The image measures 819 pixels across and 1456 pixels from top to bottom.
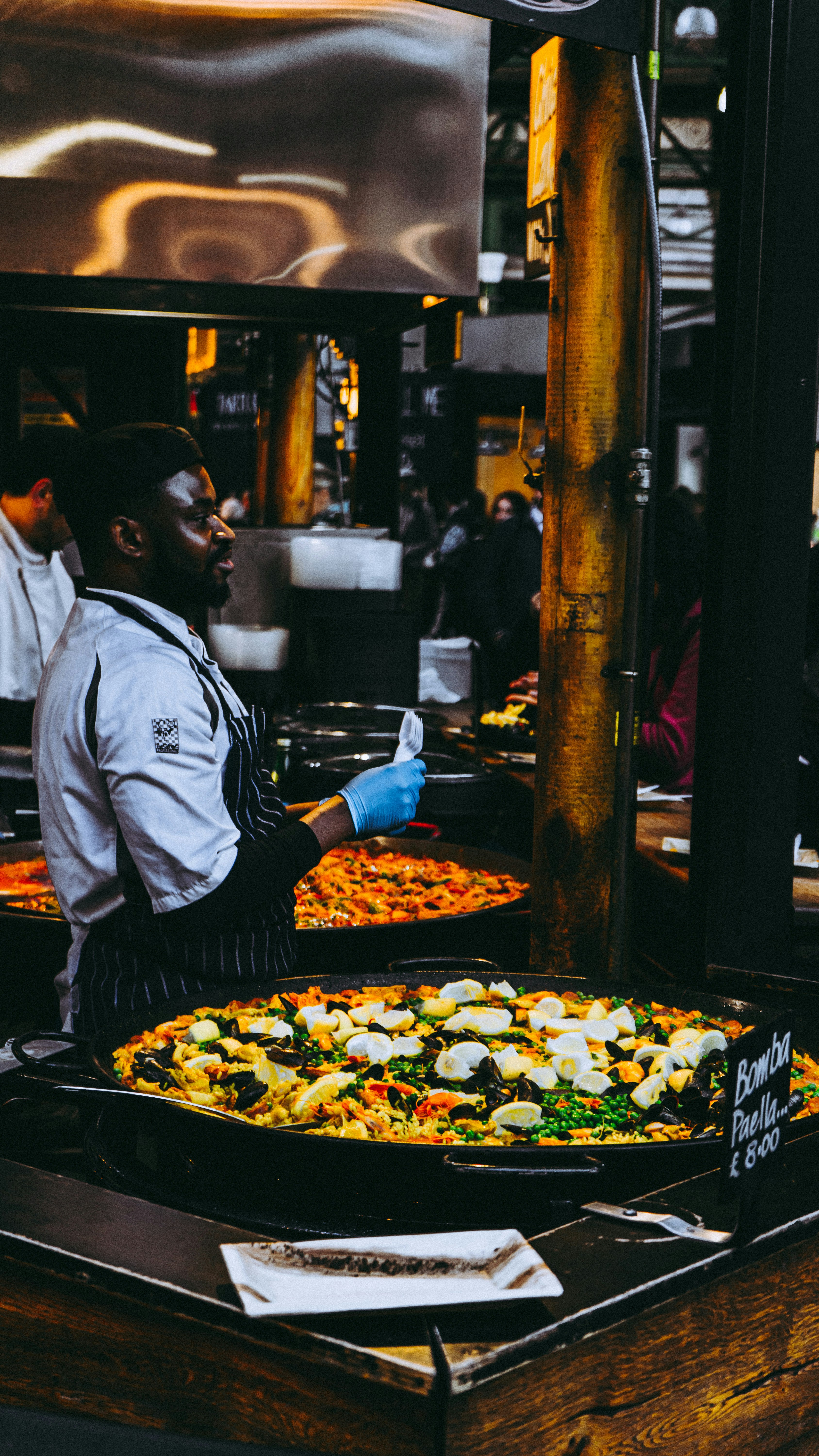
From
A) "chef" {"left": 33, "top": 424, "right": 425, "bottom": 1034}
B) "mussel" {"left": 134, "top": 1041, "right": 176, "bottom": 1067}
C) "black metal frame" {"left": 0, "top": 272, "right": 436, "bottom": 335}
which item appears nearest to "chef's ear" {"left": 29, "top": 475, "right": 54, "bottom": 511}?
"black metal frame" {"left": 0, "top": 272, "right": 436, "bottom": 335}

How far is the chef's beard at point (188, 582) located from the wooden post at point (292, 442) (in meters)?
5.60

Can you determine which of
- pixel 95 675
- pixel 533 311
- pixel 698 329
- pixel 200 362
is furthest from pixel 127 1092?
pixel 533 311

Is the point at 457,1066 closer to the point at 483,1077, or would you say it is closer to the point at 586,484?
the point at 483,1077

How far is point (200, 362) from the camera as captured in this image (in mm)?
8477

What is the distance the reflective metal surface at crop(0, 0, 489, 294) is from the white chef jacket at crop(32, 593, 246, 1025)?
178cm

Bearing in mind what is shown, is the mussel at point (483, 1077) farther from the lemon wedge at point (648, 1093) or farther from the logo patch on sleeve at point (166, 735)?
the logo patch on sleeve at point (166, 735)

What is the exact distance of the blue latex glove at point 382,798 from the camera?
100.0 inches

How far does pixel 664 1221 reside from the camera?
1.47 meters

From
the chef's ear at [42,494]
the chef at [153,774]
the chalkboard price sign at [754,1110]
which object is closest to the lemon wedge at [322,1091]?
the chef at [153,774]

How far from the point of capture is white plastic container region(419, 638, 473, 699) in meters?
7.86

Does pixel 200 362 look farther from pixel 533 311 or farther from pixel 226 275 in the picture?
pixel 533 311

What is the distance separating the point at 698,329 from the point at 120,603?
1056 centimetres

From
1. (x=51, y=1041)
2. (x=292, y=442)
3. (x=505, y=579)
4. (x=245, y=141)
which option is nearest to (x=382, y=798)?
(x=51, y=1041)

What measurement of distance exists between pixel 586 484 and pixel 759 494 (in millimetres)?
350
